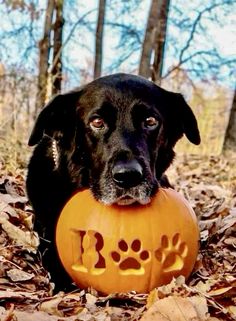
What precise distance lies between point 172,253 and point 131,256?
223mm

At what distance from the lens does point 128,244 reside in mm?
2477

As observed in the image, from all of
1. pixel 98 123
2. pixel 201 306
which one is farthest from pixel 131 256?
pixel 98 123

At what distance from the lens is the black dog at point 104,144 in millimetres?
2682

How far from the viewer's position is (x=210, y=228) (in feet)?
12.0

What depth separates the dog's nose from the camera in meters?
2.57

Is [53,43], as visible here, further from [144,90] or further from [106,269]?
[106,269]

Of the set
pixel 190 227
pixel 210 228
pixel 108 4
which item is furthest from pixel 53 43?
pixel 190 227

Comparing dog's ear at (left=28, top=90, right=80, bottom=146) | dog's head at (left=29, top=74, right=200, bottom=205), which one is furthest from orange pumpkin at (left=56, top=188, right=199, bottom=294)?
dog's ear at (left=28, top=90, right=80, bottom=146)

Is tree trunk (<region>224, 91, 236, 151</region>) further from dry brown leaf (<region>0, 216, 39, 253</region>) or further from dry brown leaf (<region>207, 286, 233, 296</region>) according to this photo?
dry brown leaf (<region>207, 286, 233, 296</region>)

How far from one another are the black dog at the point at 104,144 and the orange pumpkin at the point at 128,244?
110 millimetres

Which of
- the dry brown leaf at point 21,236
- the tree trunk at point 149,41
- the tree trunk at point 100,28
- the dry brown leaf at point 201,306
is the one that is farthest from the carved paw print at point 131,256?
the tree trunk at point 100,28

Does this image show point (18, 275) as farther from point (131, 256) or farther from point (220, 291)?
point (220, 291)

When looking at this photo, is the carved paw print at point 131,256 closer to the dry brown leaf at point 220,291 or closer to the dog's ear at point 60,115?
the dry brown leaf at point 220,291

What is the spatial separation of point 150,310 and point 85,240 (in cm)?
72
